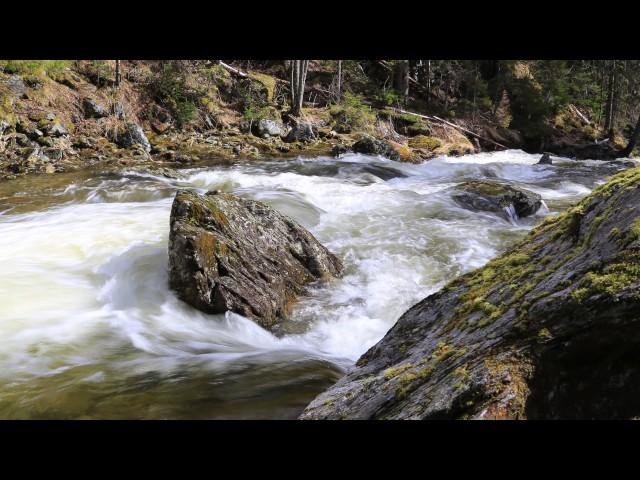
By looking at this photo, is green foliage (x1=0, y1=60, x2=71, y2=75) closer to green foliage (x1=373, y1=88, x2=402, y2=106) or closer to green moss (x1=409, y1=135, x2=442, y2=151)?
green moss (x1=409, y1=135, x2=442, y2=151)

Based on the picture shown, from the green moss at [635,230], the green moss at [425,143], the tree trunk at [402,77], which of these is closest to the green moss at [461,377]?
the green moss at [635,230]

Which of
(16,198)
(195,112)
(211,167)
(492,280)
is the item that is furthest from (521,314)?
(195,112)

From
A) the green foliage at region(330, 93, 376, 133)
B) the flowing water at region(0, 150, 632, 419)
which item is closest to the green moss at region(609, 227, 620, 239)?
the flowing water at region(0, 150, 632, 419)

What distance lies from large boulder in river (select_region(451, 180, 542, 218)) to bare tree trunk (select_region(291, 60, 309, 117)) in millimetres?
14508

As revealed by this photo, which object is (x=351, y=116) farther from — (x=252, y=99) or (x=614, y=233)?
(x=614, y=233)

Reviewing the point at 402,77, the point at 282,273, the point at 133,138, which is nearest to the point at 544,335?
the point at 282,273

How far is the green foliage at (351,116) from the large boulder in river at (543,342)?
23.4 m

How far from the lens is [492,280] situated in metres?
3.08

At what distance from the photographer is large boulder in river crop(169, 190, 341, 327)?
5.91 meters

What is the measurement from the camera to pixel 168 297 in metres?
6.12

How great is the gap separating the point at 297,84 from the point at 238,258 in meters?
20.2

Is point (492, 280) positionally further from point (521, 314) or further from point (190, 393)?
point (190, 393)

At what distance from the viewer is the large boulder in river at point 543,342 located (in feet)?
6.07
